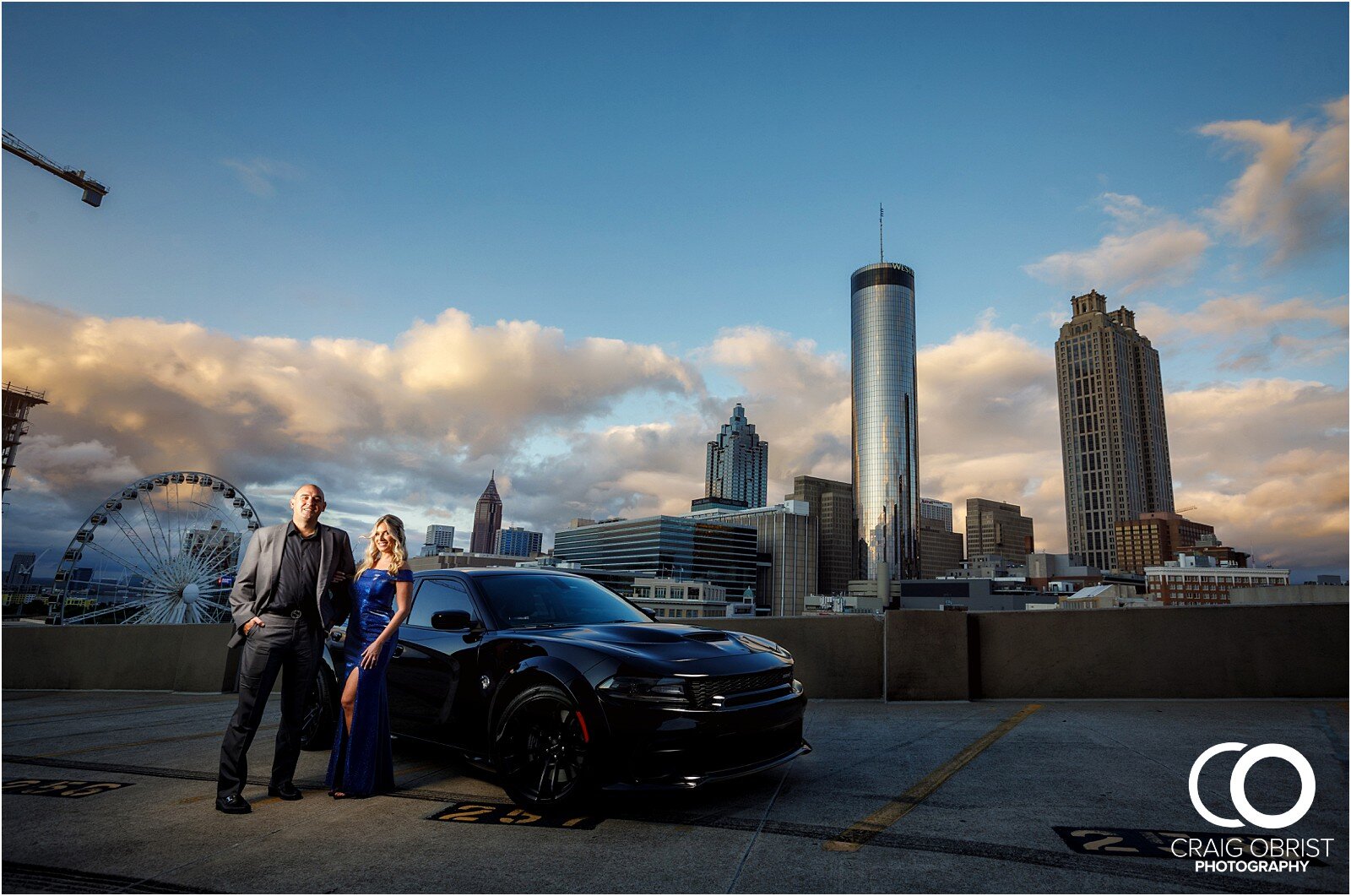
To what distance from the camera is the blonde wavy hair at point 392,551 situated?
4.76m

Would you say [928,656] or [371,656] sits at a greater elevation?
[371,656]

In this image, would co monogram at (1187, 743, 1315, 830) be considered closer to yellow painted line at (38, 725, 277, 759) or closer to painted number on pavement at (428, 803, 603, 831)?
painted number on pavement at (428, 803, 603, 831)

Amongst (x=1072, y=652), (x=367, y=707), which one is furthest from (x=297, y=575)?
(x=1072, y=652)

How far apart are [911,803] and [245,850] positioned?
3526mm

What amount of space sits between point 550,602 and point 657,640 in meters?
1.08

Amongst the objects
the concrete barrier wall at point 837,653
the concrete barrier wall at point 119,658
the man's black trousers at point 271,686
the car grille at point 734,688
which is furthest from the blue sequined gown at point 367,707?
the concrete barrier wall at point 119,658

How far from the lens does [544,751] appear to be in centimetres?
427

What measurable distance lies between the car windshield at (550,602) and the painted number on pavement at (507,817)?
42.5 inches

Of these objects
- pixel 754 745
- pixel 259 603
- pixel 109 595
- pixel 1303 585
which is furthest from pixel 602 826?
pixel 109 595

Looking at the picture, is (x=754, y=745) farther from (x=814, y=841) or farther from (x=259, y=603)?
(x=259, y=603)

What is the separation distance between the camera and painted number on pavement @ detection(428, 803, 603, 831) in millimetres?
4023

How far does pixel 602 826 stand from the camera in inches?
156

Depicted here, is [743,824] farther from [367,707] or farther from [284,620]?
[284,620]

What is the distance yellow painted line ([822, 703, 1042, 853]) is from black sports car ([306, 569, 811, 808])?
0.60m
